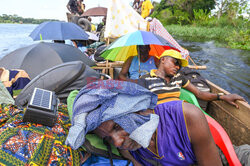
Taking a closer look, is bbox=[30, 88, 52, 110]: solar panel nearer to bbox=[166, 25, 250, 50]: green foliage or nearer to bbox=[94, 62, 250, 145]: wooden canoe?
bbox=[94, 62, 250, 145]: wooden canoe

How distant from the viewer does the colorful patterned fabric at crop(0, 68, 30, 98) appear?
1.67 metres

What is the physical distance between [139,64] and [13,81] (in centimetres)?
194

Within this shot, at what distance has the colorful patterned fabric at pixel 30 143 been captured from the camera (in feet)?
2.79

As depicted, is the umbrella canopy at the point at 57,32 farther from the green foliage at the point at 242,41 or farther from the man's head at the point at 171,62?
the green foliage at the point at 242,41

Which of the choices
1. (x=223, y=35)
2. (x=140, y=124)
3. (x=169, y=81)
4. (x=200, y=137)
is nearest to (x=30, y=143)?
(x=140, y=124)

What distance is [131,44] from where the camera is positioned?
2.18 meters

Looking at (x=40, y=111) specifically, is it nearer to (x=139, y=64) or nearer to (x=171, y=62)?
(x=171, y=62)

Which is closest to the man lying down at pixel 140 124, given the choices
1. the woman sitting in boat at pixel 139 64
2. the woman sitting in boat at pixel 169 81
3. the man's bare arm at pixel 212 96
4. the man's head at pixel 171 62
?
the woman sitting in boat at pixel 169 81

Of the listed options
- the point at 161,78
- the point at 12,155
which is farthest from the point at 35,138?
the point at 161,78

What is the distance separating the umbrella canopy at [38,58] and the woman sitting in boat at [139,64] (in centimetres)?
87

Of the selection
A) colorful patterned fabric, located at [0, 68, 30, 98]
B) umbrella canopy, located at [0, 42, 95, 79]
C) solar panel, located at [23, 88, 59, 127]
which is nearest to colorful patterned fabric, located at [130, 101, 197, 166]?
solar panel, located at [23, 88, 59, 127]

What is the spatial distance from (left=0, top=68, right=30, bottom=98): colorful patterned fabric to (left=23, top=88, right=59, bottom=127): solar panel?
0.73m

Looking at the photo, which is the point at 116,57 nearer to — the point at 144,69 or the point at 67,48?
the point at 144,69

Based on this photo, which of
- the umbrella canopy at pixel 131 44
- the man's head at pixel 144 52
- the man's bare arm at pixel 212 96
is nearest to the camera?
the man's bare arm at pixel 212 96
